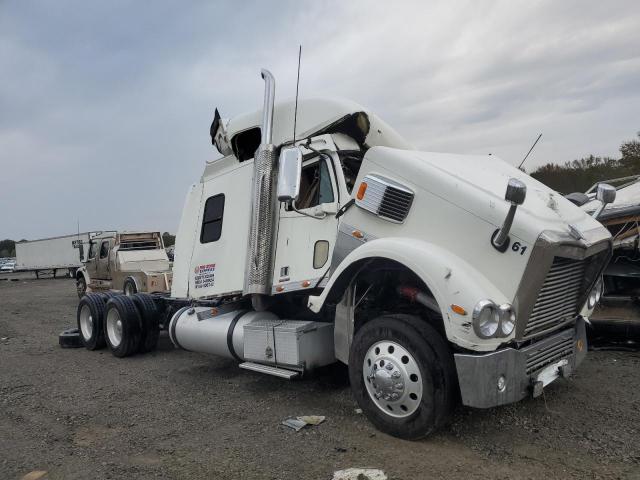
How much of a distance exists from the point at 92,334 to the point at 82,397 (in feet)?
9.16

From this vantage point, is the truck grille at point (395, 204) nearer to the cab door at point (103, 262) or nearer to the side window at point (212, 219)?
the side window at point (212, 219)

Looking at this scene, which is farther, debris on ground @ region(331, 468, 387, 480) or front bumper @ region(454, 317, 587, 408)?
front bumper @ region(454, 317, 587, 408)

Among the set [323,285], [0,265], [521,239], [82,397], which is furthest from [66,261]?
[521,239]

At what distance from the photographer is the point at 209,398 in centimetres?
568

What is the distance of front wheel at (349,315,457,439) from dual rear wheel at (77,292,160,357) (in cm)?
466

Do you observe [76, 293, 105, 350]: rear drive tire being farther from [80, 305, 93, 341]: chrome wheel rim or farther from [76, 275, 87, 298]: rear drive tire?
[76, 275, 87, 298]: rear drive tire

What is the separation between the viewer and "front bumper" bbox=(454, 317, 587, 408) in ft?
12.1

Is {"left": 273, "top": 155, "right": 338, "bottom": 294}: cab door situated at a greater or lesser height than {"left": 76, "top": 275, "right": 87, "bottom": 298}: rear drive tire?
greater

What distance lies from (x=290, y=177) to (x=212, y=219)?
7.88ft

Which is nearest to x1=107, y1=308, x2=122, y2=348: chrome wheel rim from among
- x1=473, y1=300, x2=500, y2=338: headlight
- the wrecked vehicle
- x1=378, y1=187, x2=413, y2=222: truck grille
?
x1=378, y1=187, x2=413, y2=222: truck grille

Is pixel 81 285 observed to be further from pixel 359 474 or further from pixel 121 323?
pixel 359 474

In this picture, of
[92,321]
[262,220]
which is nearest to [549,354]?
[262,220]

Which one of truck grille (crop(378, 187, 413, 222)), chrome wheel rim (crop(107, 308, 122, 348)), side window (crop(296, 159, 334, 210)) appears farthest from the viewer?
chrome wheel rim (crop(107, 308, 122, 348))

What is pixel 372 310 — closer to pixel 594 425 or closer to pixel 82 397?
pixel 594 425
